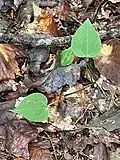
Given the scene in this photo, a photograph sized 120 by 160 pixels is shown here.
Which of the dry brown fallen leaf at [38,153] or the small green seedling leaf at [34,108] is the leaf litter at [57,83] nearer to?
the dry brown fallen leaf at [38,153]

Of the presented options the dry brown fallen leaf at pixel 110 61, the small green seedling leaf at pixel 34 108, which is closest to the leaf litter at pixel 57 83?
the dry brown fallen leaf at pixel 110 61

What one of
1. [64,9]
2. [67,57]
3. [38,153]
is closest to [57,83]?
[67,57]

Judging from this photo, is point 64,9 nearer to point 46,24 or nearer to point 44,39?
point 46,24

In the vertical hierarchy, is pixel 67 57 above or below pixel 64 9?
below

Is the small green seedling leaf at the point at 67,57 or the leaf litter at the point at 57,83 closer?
the leaf litter at the point at 57,83

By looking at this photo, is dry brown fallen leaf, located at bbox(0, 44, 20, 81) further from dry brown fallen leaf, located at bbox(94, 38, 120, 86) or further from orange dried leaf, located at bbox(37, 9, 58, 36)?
dry brown fallen leaf, located at bbox(94, 38, 120, 86)
